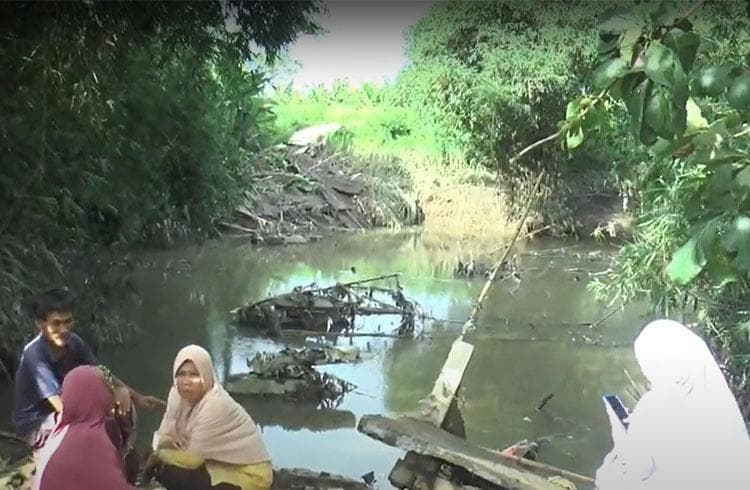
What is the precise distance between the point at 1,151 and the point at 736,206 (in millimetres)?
1275

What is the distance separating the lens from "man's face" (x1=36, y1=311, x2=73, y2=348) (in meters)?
1.54

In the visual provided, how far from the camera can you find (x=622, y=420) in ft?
4.93

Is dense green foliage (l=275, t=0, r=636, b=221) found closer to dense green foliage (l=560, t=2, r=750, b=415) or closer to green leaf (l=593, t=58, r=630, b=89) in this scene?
dense green foliage (l=560, t=2, r=750, b=415)

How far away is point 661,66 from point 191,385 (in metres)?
0.93

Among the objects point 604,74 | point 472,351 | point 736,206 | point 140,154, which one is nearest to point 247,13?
point 140,154

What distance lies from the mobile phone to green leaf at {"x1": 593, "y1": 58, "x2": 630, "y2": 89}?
0.72m

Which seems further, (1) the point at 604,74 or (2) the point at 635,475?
(2) the point at 635,475

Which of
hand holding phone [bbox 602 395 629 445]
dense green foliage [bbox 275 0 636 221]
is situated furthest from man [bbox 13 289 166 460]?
hand holding phone [bbox 602 395 629 445]

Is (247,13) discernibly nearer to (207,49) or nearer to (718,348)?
(207,49)

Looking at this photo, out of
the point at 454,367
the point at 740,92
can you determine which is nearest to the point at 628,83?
the point at 740,92

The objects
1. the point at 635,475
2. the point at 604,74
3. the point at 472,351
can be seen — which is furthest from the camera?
the point at 472,351

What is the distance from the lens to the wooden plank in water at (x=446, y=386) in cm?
160

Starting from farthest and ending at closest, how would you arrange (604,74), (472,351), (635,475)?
(472,351)
(635,475)
(604,74)

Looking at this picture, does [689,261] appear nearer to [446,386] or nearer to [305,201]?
[446,386]
